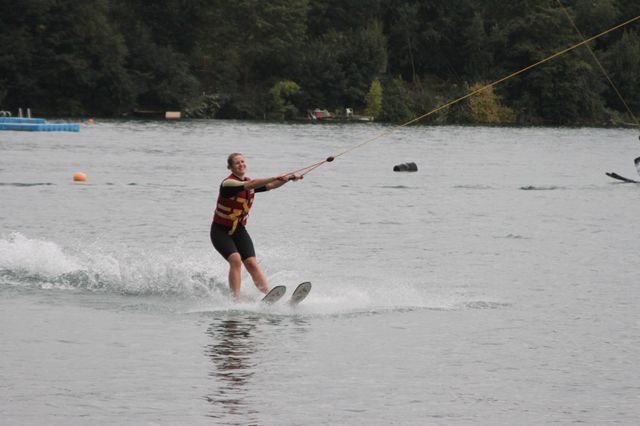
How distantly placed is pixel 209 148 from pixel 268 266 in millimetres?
29622

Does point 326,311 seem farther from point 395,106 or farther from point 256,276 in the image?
point 395,106

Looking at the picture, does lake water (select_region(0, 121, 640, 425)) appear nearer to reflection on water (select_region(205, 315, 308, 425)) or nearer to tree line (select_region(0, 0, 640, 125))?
reflection on water (select_region(205, 315, 308, 425))

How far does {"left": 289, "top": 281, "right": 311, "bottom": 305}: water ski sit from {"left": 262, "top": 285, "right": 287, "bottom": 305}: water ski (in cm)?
14

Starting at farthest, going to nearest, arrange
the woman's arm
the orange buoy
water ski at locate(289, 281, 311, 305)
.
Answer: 1. the orange buoy
2. water ski at locate(289, 281, 311, 305)
3. the woman's arm

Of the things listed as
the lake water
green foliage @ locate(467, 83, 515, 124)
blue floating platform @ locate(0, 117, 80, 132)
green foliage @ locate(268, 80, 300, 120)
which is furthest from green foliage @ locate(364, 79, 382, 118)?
the lake water

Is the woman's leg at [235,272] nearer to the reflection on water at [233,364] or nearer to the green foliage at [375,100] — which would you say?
the reflection on water at [233,364]

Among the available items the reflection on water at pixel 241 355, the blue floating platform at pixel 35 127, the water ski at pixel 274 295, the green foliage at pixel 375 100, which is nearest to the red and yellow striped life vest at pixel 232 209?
the water ski at pixel 274 295

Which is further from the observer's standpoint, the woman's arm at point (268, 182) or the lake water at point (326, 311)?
the woman's arm at point (268, 182)

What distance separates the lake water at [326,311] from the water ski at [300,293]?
128 mm

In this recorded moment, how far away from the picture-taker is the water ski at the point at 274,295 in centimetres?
1256

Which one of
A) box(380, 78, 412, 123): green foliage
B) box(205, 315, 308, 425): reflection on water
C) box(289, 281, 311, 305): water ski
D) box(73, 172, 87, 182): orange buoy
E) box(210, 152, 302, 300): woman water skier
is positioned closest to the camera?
box(205, 315, 308, 425): reflection on water

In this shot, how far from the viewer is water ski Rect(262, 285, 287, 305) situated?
12562mm

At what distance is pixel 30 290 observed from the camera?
45.4ft

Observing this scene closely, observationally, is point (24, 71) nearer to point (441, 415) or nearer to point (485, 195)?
point (485, 195)
